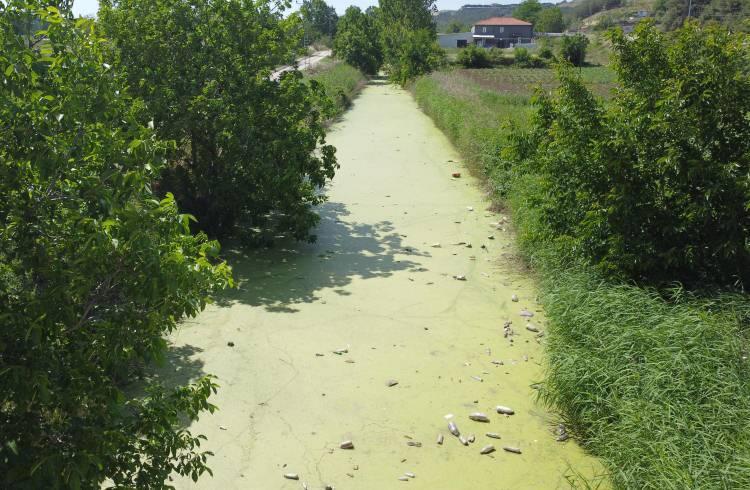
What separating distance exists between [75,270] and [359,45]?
36379mm

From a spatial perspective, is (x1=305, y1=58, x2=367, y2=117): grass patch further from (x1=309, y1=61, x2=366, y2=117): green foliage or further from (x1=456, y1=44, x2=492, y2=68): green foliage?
(x1=456, y1=44, x2=492, y2=68): green foliage

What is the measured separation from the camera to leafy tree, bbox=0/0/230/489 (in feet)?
7.64

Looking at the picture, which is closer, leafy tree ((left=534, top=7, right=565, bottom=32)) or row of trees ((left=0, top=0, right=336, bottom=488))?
row of trees ((left=0, top=0, right=336, bottom=488))

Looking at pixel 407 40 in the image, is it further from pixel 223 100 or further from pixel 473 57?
pixel 223 100

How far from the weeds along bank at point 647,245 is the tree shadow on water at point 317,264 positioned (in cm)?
186

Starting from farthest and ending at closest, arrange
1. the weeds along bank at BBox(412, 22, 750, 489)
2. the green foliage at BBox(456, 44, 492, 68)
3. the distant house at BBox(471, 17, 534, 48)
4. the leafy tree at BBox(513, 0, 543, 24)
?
1. the leafy tree at BBox(513, 0, 543, 24)
2. the distant house at BBox(471, 17, 534, 48)
3. the green foliage at BBox(456, 44, 492, 68)
4. the weeds along bank at BBox(412, 22, 750, 489)

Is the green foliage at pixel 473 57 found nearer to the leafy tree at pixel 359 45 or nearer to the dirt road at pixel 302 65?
the leafy tree at pixel 359 45

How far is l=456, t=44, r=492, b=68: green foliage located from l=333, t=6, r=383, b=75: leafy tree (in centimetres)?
556

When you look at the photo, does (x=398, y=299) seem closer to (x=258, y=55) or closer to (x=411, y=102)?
(x=258, y=55)

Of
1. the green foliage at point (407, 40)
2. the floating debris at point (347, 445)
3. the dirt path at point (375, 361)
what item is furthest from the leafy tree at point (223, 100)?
the green foliage at point (407, 40)

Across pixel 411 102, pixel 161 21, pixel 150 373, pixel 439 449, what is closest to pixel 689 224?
pixel 439 449

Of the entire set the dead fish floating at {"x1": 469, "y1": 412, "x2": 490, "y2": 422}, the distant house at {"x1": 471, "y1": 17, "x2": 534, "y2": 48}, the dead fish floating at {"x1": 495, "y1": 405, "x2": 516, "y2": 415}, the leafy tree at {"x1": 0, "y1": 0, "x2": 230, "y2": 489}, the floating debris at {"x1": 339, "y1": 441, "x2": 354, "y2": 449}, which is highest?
the leafy tree at {"x1": 0, "y1": 0, "x2": 230, "y2": 489}

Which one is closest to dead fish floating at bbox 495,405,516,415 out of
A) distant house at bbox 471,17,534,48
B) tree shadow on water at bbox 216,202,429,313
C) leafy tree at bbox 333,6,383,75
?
tree shadow on water at bbox 216,202,429,313

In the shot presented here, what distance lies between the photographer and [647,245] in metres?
5.68
